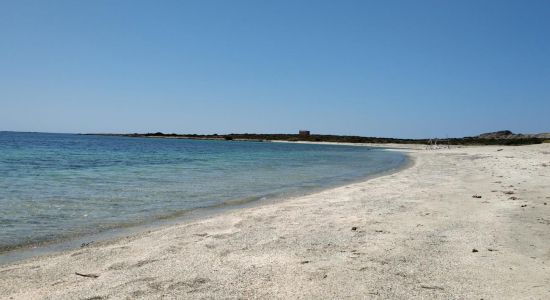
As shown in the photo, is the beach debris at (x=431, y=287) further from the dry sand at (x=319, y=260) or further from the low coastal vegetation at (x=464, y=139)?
the low coastal vegetation at (x=464, y=139)

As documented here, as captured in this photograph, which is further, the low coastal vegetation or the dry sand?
the low coastal vegetation

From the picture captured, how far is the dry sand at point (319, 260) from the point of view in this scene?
405 centimetres

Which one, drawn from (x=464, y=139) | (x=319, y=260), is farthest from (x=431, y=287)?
(x=464, y=139)

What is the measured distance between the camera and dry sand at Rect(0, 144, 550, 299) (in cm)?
405

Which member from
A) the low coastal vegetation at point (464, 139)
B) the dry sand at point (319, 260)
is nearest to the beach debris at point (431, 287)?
the dry sand at point (319, 260)

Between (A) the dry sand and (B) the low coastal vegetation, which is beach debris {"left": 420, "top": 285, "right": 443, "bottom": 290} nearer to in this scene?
(A) the dry sand

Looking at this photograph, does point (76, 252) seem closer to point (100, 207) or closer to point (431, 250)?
point (100, 207)

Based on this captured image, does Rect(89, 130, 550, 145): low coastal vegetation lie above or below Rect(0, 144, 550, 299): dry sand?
above

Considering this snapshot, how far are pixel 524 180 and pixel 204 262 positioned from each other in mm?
12967

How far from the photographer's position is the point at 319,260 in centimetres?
502

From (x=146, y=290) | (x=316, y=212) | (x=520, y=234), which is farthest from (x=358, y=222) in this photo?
(x=146, y=290)

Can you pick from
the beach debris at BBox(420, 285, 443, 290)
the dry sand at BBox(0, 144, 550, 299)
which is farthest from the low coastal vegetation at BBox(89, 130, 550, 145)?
the beach debris at BBox(420, 285, 443, 290)

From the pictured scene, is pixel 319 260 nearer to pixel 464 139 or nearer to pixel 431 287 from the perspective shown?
pixel 431 287

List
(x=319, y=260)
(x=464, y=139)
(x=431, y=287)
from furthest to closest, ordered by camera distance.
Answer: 1. (x=464, y=139)
2. (x=319, y=260)
3. (x=431, y=287)
